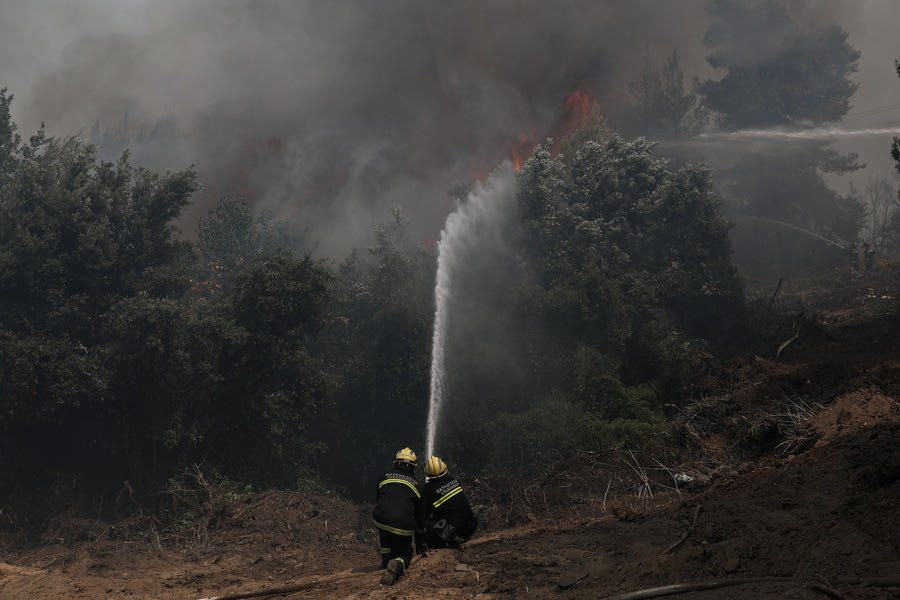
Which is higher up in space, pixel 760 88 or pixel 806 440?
pixel 760 88

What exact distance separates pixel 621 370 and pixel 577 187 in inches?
418

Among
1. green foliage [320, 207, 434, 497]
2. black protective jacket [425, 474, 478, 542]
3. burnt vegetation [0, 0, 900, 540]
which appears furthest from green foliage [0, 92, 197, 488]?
black protective jacket [425, 474, 478, 542]

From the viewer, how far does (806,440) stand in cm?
965

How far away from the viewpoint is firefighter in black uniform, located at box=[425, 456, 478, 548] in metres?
8.62

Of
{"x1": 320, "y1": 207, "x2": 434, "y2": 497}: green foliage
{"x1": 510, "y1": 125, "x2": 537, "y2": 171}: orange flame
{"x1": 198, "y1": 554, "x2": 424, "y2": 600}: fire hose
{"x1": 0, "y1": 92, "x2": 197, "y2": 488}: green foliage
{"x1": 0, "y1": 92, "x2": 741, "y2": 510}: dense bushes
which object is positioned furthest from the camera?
{"x1": 510, "y1": 125, "x2": 537, "y2": 171}: orange flame

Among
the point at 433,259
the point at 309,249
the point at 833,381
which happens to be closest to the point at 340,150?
the point at 309,249

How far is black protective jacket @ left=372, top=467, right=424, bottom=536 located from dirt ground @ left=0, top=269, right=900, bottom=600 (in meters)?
0.64

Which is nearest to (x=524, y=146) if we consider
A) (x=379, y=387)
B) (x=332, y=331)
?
(x=332, y=331)

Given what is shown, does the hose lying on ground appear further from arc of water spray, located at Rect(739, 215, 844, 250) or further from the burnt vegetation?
arc of water spray, located at Rect(739, 215, 844, 250)

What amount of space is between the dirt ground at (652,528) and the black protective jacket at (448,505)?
40 centimetres

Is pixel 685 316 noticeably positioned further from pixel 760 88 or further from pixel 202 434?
pixel 760 88

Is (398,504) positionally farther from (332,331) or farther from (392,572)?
(332,331)

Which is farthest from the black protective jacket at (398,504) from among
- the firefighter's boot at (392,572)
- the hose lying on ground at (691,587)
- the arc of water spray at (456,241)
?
Result: the arc of water spray at (456,241)

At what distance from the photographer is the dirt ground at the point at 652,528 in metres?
5.77
